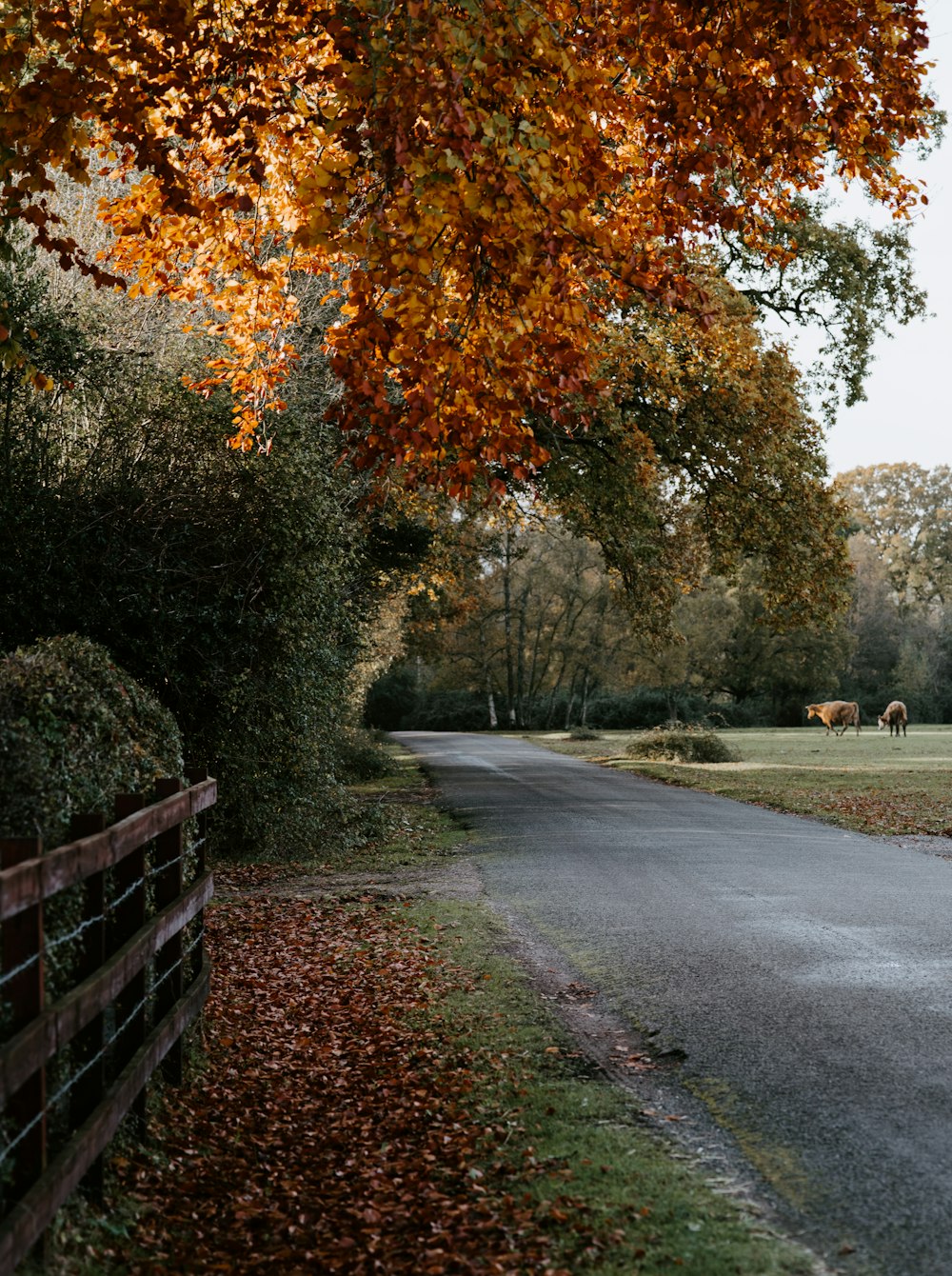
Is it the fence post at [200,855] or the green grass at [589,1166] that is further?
the fence post at [200,855]

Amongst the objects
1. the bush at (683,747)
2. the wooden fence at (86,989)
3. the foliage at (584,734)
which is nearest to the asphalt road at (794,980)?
the wooden fence at (86,989)

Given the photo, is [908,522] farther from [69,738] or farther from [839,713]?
[69,738]

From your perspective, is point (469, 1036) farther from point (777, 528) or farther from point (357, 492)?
point (777, 528)

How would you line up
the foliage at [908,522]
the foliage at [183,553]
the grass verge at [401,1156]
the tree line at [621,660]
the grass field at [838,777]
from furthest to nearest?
1. the foliage at [908,522]
2. the tree line at [621,660]
3. the grass field at [838,777]
4. the foliage at [183,553]
5. the grass verge at [401,1156]

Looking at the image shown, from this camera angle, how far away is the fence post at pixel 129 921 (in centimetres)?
496

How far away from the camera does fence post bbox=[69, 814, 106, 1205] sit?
14.1 ft

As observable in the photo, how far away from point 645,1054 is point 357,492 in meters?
11.6

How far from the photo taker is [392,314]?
24.0ft

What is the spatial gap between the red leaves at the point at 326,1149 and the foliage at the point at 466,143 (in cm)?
332

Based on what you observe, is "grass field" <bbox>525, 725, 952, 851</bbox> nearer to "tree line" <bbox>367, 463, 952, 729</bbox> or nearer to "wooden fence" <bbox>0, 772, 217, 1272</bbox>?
"wooden fence" <bbox>0, 772, 217, 1272</bbox>

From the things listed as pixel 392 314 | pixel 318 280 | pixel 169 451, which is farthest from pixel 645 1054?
pixel 318 280

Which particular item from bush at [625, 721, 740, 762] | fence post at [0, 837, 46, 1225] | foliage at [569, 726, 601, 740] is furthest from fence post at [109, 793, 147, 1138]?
foliage at [569, 726, 601, 740]

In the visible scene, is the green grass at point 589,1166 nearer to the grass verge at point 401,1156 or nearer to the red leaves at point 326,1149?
the grass verge at point 401,1156

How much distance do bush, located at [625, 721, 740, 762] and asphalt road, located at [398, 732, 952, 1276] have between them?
1772 centimetres
